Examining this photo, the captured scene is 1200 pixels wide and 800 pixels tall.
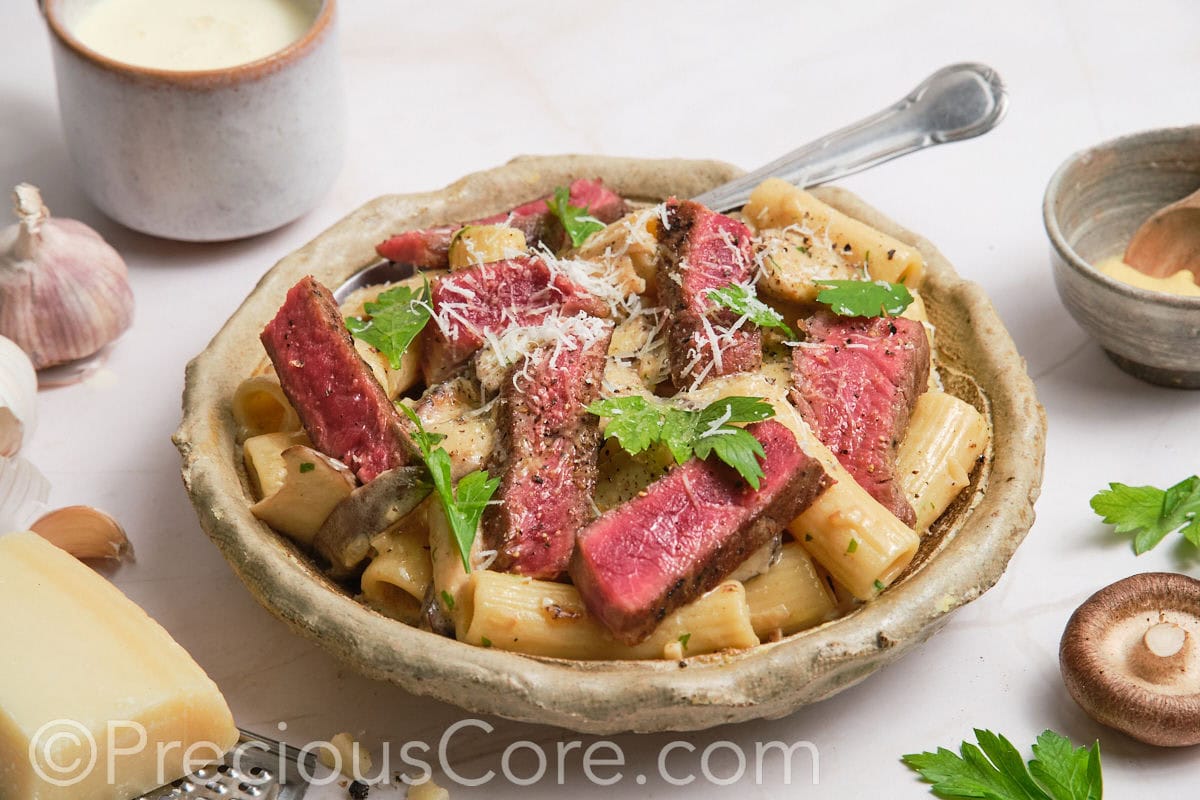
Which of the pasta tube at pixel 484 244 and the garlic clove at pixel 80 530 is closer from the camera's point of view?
the garlic clove at pixel 80 530

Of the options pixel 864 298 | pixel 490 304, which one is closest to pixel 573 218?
pixel 490 304

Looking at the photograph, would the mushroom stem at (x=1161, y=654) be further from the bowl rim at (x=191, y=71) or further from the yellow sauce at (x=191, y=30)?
the yellow sauce at (x=191, y=30)

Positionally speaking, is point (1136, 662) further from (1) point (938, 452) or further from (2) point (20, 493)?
(2) point (20, 493)

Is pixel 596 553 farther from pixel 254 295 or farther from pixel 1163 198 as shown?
pixel 1163 198

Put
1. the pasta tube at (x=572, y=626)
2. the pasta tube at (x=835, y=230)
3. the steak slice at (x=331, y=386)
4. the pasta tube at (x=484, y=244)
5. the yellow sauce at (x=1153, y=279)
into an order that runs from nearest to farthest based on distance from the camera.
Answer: the pasta tube at (x=572, y=626) → the steak slice at (x=331, y=386) → the pasta tube at (x=484, y=244) → the pasta tube at (x=835, y=230) → the yellow sauce at (x=1153, y=279)

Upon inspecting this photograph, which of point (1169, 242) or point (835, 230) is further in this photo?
point (1169, 242)

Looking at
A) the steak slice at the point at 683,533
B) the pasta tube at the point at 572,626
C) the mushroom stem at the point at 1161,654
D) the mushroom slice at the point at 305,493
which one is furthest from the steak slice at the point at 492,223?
the mushroom stem at the point at 1161,654

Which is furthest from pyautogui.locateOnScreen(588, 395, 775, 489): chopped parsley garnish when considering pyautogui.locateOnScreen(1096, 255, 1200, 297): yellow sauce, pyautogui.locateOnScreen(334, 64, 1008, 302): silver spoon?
pyautogui.locateOnScreen(1096, 255, 1200, 297): yellow sauce
